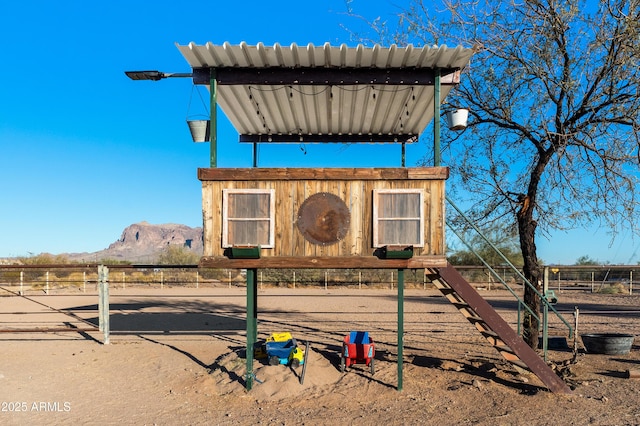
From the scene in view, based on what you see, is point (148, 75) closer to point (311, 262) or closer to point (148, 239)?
point (311, 262)

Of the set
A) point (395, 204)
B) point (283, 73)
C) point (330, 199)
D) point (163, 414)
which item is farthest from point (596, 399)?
point (283, 73)

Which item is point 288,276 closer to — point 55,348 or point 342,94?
point 55,348

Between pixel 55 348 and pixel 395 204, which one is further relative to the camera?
pixel 55 348

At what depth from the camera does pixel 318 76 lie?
694 cm

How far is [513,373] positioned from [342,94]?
5265 mm

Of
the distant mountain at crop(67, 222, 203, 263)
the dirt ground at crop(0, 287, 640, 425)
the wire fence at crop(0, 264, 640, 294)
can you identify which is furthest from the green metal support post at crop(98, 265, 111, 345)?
the distant mountain at crop(67, 222, 203, 263)

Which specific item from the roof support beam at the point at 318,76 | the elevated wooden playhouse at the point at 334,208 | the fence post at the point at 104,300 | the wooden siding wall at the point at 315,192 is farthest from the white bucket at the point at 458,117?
the fence post at the point at 104,300

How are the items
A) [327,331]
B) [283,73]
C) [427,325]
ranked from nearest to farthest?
1. [283,73]
2. [327,331]
3. [427,325]

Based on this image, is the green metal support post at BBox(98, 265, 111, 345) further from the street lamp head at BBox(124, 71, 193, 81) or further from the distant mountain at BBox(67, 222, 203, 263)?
the distant mountain at BBox(67, 222, 203, 263)

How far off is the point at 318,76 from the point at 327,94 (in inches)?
42.5

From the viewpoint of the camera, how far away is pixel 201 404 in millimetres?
6676

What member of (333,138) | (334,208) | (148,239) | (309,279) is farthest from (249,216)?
(148,239)

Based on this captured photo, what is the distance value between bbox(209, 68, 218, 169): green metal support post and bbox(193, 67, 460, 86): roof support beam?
0.08 metres

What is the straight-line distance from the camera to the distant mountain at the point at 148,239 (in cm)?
16450
